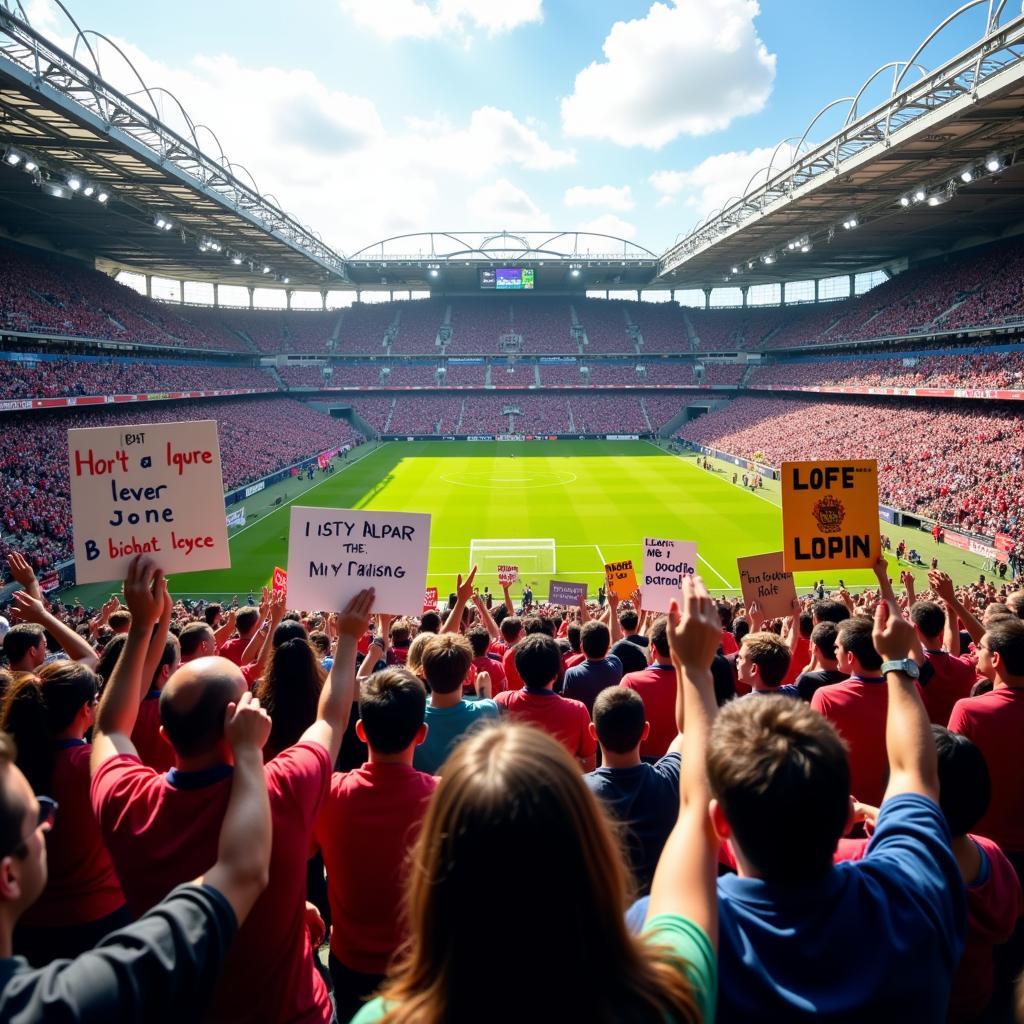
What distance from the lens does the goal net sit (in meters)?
28.2

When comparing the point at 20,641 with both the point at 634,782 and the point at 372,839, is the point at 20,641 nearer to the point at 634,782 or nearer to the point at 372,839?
the point at 372,839

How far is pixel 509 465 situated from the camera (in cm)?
5412

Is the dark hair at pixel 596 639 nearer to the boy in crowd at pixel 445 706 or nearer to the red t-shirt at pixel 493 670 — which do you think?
the red t-shirt at pixel 493 670

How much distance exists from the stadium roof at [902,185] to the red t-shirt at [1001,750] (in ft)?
80.8

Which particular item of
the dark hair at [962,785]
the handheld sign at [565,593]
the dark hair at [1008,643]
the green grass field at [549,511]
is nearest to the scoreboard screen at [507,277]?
the green grass field at [549,511]

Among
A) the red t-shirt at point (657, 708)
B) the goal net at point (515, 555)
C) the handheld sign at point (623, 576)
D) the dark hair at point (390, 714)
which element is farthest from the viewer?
the goal net at point (515, 555)

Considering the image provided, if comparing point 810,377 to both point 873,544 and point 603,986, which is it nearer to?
point 873,544

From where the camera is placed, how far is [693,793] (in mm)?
2131

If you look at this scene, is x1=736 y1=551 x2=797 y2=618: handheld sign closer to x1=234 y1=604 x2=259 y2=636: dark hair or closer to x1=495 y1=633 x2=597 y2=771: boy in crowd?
x1=495 y1=633 x2=597 y2=771: boy in crowd

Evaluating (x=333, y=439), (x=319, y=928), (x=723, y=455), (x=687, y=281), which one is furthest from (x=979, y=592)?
(x=687, y=281)

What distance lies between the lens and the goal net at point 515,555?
28.2 m

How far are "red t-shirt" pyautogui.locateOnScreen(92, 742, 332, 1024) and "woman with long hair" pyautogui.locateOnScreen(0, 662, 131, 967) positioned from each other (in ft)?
3.16

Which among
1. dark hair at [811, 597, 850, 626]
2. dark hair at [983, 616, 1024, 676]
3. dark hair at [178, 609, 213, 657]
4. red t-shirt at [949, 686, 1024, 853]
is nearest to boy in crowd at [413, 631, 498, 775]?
red t-shirt at [949, 686, 1024, 853]

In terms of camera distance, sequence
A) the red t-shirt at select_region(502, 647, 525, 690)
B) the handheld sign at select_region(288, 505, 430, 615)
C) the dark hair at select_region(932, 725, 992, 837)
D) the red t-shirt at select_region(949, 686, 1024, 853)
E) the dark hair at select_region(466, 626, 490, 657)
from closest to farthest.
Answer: the dark hair at select_region(932, 725, 992, 837)
the red t-shirt at select_region(949, 686, 1024, 853)
the handheld sign at select_region(288, 505, 430, 615)
the dark hair at select_region(466, 626, 490, 657)
the red t-shirt at select_region(502, 647, 525, 690)
